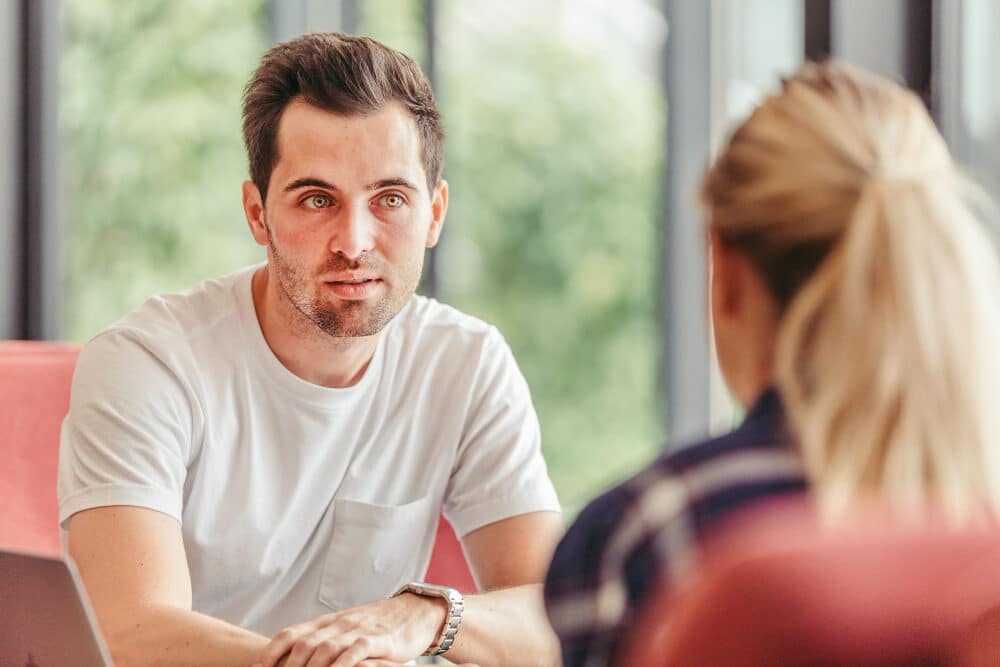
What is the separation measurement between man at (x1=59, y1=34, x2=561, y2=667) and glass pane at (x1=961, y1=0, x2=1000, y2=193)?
0.79 m

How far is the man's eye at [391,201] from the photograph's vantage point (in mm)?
1708

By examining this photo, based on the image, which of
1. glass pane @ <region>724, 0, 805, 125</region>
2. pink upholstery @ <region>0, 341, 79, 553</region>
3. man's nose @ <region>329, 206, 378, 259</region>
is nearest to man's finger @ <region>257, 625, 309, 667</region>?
man's nose @ <region>329, 206, 378, 259</region>

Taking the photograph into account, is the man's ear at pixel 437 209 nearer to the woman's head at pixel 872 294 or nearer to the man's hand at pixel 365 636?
the man's hand at pixel 365 636

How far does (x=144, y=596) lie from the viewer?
1.41 metres

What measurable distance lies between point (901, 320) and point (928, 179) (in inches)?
4.1

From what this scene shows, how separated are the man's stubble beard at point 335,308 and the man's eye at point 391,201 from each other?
0.28 feet

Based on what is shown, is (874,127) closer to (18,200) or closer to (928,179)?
(928,179)

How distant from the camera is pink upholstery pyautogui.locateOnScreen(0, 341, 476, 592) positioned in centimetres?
195

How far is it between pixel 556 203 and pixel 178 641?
1651 millimetres

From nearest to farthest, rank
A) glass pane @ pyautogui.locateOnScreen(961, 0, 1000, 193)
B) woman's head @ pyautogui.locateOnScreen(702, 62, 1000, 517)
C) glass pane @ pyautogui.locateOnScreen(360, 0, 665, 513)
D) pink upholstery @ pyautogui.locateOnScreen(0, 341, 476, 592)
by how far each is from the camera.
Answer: woman's head @ pyautogui.locateOnScreen(702, 62, 1000, 517)
glass pane @ pyautogui.locateOnScreen(961, 0, 1000, 193)
pink upholstery @ pyautogui.locateOnScreen(0, 341, 476, 592)
glass pane @ pyautogui.locateOnScreen(360, 0, 665, 513)

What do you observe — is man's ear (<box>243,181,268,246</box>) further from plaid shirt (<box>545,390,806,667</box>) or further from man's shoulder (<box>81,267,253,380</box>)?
plaid shirt (<box>545,390,806,667</box>)

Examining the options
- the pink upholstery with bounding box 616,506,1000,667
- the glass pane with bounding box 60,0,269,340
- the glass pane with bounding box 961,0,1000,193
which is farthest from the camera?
the glass pane with bounding box 60,0,269,340

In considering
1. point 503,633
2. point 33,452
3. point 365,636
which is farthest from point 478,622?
point 33,452

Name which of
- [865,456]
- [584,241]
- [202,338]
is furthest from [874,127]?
[584,241]
